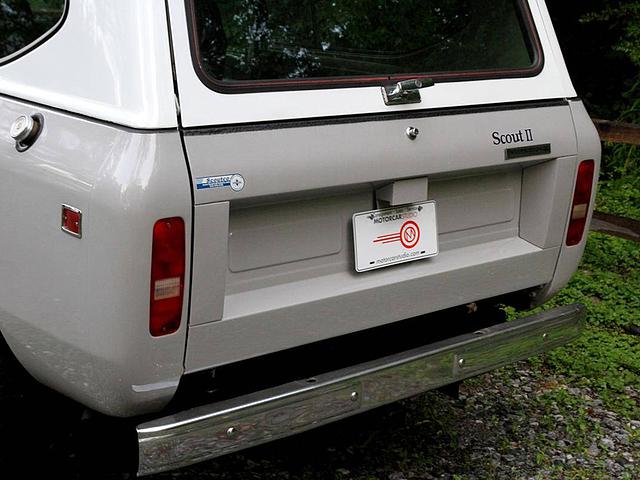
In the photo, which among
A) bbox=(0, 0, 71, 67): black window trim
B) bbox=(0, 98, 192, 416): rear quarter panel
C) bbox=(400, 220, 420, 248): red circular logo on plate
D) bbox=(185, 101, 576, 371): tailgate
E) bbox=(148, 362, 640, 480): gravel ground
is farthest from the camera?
bbox=(148, 362, 640, 480): gravel ground

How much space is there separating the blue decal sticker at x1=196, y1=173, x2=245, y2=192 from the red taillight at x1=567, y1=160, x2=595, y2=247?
4.82 feet

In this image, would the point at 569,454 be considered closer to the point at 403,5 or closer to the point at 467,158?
the point at 467,158

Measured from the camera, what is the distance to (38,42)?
2902 mm

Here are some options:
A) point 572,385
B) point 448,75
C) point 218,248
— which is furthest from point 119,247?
point 572,385

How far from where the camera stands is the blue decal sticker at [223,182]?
2.59m

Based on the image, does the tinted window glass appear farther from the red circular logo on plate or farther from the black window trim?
the red circular logo on plate

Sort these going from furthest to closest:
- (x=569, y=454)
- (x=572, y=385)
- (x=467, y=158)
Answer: (x=572, y=385) → (x=569, y=454) → (x=467, y=158)

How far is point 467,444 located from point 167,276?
78.5 inches

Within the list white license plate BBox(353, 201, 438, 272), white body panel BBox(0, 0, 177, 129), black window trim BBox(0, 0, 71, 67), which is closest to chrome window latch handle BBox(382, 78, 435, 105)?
white license plate BBox(353, 201, 438, 272)

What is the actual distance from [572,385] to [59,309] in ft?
9.51

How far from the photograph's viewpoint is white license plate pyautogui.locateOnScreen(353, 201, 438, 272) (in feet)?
10.1

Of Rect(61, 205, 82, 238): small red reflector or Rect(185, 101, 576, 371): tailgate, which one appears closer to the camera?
Rect(61, 205, 82, 238): small red reflector

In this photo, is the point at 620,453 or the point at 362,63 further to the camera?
the point at 620,453

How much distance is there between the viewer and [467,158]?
3.21 meters
